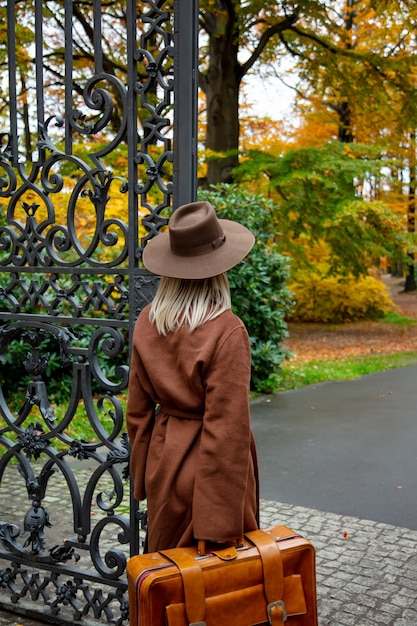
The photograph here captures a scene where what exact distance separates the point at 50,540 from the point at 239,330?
2912mm

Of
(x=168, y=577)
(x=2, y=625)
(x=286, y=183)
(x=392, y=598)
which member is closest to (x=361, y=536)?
(x=392, y=598)

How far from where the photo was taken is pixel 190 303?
276 cm

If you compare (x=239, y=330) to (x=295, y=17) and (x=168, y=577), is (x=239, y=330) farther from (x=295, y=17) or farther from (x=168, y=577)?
(x=295, y=17)

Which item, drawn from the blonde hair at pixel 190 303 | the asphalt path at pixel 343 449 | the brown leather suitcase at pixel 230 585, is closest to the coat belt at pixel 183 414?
the blonde hair at pixel 190 303

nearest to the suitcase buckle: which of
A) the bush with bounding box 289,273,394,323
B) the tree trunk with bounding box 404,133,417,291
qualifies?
the tree trunk with bounding box 404,133,417,291

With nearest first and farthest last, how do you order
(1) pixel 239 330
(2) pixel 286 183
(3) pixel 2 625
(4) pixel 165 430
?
(1) pixel 239 330 < (4) pixel 165 430 < (3) pixel 2 625 < (2) pixel 286 183

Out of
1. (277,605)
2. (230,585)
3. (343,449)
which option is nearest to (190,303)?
(230,585)

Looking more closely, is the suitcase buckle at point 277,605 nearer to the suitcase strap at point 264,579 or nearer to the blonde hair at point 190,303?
the suitcase strap at point 264,579

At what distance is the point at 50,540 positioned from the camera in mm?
4859

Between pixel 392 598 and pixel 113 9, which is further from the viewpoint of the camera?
pixel 113 9

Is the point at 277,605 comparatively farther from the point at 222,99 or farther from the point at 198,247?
the point at 222,99

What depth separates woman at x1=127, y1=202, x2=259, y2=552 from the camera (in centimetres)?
261

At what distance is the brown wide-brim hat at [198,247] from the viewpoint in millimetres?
2699

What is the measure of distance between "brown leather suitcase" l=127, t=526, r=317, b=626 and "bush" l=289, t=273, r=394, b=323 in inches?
654
